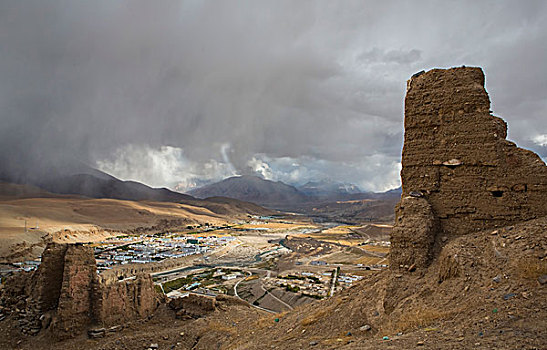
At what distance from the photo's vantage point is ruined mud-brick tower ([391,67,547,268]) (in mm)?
9250

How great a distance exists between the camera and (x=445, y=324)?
663 centimetres

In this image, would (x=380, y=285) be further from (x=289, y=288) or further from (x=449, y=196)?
(x=289, y=288)

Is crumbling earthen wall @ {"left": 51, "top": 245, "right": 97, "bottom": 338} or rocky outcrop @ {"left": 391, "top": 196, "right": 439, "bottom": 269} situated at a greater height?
rocky outcrop @ {"left": 391, "top": 196, "right": 439, "bottom": 269}

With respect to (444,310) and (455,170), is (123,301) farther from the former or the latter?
(455,170)

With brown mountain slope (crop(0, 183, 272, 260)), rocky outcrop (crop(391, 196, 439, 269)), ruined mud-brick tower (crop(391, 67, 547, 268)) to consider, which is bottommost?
brown mountain slope (crop(0, 183, 272, 260))

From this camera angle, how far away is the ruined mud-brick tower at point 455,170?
30.3 ft

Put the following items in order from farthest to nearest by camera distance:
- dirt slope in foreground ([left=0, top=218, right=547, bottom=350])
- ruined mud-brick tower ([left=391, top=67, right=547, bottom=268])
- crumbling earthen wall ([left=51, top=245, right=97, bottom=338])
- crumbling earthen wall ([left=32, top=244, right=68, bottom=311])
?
crumbling earthen wall ([left=32, top=244, right=68, bottom=311])
crumbling earthen wall ([left=51, top=245, right=97, bottom=338])
ruined mud-brick tower ([left=391, top=67, right=547, bottom=268])
dirt slope in foreground ([left=0, top=218, right=547, bottom=350])

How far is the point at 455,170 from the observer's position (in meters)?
10.0

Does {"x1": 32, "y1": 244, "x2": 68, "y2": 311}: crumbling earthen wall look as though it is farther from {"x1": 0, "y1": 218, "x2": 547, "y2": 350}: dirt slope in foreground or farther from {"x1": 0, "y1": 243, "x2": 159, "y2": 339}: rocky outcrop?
{"x1": 0, "y1": 218, "x2": 547, "y2": 350}: dirt slope in foreground

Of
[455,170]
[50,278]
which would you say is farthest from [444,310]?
[50,278]

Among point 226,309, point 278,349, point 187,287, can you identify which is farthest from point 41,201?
point 278,349

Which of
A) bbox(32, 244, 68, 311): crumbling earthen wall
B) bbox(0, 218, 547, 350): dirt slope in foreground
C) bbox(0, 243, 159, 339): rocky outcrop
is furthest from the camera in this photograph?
bbox(32, 244, 68, 311): crumbling earthen wall

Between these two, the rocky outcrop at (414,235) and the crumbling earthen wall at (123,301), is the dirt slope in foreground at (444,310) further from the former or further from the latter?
the crumbling earthen wall at (123,301)

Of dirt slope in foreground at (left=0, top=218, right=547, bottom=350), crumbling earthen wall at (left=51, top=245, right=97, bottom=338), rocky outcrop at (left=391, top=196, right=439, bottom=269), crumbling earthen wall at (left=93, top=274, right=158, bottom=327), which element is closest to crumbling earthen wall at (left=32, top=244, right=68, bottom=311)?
crumbling earthen wall at (left=51, top=245, right=97, bottom=338)
